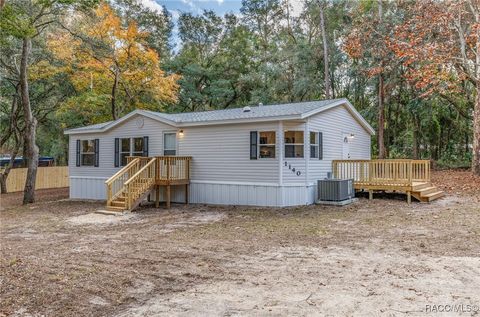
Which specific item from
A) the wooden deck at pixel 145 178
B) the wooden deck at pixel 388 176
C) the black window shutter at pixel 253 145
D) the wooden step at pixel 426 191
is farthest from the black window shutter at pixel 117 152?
the wooden step at pixel 426 191

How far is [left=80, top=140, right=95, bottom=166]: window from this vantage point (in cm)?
1570

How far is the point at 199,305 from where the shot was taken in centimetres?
395

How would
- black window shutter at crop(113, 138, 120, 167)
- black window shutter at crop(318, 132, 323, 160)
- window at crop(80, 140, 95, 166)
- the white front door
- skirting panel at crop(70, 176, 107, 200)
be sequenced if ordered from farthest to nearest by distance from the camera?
window at crop(80, 140, 95, 166)
skirting panel at crop(70, 176, 107, 200)
black window shutter at crop(113, 138, 120, 167)
the white front door
black window shutter at crop(318, 132, 323, 160)

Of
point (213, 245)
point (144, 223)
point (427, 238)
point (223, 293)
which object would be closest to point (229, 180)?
point (144, 223)

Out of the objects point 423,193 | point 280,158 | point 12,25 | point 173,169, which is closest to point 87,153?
point 173,169

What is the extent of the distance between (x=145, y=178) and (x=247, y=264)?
7458 mm

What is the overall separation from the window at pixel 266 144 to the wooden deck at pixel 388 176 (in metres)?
2.77

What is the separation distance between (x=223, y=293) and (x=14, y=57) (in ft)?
54.6

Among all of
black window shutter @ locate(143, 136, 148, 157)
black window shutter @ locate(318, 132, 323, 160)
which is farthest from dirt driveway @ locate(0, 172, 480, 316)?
black window shutter @ locate(143, 136, 148, 157)

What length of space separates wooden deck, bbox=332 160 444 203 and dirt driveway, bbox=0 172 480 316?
134 cm

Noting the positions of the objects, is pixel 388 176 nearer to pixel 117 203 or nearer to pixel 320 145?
pixel 320 145

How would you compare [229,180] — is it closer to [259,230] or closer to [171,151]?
[171,151]

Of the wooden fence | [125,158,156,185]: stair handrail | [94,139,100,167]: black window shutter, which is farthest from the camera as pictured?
the wooden fence

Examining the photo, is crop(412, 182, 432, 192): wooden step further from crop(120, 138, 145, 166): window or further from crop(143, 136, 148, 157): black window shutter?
crop(120, 138, 145, 166): window
